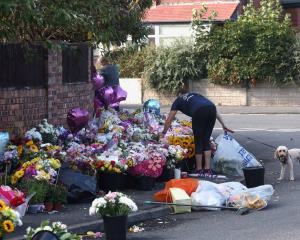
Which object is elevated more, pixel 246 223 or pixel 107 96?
pixel 107 96

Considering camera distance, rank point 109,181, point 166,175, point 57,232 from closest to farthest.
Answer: point 57,232 < point 109,181 < point 166,175

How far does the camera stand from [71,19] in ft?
30.4

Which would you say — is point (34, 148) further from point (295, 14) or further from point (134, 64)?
point (295, 14)

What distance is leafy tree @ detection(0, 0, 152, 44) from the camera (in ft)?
29.1

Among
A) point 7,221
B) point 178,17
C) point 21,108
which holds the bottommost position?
point 7,221

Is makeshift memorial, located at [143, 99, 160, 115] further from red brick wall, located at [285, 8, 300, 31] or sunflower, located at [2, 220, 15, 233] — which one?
red brick wall, located at [285, 8, 300, 31]

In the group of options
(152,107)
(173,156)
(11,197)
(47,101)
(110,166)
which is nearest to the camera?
(11,197)

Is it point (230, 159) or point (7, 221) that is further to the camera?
point (230, 159)

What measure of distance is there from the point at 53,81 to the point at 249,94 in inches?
720

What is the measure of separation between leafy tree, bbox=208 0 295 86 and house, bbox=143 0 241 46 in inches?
134

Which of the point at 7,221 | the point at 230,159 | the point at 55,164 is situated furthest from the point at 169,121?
the point at 7,221

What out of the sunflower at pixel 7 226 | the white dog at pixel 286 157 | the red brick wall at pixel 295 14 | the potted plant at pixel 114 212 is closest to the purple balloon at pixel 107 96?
the white dog at pixel 286 157

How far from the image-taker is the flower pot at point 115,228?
9.02 meters

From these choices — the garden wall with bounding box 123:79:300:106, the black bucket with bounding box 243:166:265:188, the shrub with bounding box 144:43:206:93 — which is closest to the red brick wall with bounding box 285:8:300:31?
the garden wall with bounding box 123:79:300:106
